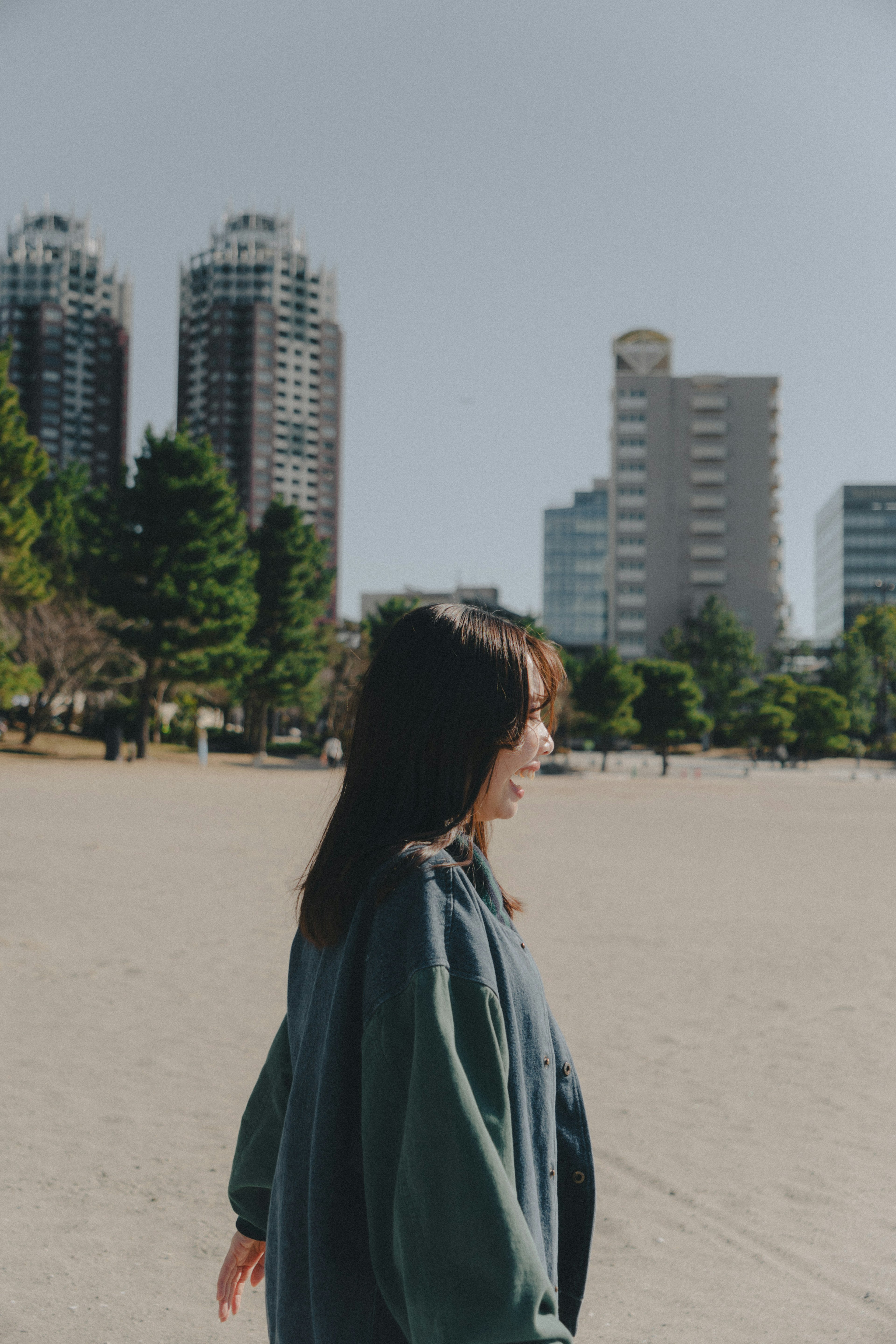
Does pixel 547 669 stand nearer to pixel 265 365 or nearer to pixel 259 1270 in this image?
pixel 259 1270

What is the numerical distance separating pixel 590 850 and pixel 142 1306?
45.9ft

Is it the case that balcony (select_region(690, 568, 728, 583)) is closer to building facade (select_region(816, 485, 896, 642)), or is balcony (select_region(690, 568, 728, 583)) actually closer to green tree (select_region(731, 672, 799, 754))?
green tree (select_region(731, 672, 799, 754))

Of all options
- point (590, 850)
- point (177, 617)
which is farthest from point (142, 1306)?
point (177, 617)

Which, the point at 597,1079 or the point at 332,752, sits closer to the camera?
the point at 597,1079

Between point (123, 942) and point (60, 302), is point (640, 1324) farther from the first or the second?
point (60, 302)

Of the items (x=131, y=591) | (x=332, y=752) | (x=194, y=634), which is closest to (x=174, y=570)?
(x=131, y=591)

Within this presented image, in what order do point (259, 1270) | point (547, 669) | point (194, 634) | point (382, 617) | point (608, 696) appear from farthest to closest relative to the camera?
point (608, 696), point (382, 617), point (194, 634), point (259, 1270), point (547, 669)

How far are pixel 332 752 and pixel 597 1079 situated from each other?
33.4 m

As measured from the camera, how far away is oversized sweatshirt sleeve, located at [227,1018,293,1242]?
1.75m

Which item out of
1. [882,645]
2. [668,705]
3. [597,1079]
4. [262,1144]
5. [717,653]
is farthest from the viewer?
[717,653]

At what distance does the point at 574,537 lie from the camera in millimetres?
160875

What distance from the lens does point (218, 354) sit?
432 feet

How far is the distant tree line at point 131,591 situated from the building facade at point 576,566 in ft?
397

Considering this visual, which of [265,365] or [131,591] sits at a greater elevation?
[265,365]
